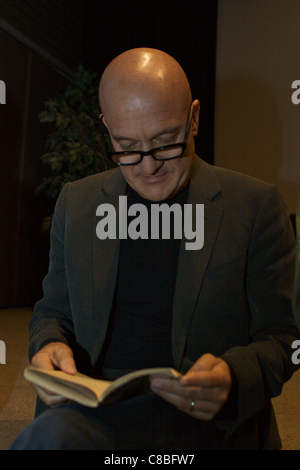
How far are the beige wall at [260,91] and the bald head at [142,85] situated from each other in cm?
377

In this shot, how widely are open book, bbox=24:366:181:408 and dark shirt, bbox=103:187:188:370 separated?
0.27 metres

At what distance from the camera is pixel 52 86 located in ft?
18.2

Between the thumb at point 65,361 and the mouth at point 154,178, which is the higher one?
the mouth at point 154,178

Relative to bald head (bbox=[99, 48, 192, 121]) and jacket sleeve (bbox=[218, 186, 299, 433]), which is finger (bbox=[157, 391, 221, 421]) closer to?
jacket sleeve (bbox=[218, 186, 299, 433])

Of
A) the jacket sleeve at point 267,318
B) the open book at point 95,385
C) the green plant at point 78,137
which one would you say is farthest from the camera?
the green plant at point 78,137

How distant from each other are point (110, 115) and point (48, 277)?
18.3 inches

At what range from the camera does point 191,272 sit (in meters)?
1.14

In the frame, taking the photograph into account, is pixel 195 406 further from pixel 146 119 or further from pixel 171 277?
Answer: pixel 146 119

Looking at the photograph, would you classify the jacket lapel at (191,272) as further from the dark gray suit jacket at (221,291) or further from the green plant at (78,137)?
the green plant at (78,137)

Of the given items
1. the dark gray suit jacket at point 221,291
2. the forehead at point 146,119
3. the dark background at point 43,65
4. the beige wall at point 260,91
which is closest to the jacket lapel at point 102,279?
the dark gray suit jacket at point 221,291

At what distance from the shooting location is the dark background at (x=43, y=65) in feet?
16.3

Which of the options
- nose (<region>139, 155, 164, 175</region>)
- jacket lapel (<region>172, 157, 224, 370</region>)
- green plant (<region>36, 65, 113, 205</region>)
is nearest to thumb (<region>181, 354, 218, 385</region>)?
jacket lapel (<region>172, 157, 224, 370</region>)
